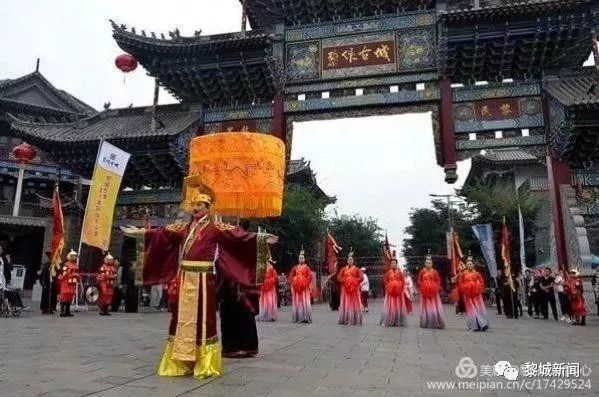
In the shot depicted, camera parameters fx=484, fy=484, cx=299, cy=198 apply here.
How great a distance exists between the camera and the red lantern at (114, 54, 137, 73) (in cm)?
1733

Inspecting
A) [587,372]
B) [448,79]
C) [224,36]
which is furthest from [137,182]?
[587,372]

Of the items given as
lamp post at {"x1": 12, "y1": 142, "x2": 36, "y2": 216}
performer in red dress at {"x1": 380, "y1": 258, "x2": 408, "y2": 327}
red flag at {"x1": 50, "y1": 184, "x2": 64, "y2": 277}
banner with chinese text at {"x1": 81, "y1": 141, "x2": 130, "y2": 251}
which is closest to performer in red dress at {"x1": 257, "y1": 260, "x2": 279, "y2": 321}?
performer in red dress at {"x1": 380, "y1": 258, "x2": 408, "y2": 327}

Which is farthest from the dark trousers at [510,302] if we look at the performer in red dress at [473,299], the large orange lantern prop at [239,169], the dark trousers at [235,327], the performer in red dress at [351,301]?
the dark trousers at [235,327]

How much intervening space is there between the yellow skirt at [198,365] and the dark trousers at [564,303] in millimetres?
10739

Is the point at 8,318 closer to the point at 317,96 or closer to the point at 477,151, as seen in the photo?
the point at 317,96

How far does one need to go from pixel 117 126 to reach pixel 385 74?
10.1 metres

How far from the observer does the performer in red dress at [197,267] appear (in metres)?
4.68

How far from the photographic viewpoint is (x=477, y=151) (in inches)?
557

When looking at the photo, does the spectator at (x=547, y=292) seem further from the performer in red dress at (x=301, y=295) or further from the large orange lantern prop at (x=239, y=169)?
the large orange lantern prop at (x=239, y=169)

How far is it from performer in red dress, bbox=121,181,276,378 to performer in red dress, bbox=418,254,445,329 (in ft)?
22.1

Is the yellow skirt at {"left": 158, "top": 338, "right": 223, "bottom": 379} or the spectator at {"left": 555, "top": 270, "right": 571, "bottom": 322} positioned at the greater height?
the spectator at {"left": 555, "top": 270, "right": 571, "bottom": 322}

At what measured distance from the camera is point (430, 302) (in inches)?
432

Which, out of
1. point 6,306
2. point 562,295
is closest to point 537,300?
point 562,295

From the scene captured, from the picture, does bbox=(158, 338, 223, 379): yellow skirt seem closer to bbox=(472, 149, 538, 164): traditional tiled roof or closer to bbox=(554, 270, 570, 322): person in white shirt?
bbox=(554, 270, 570, 322): person in white shirt
